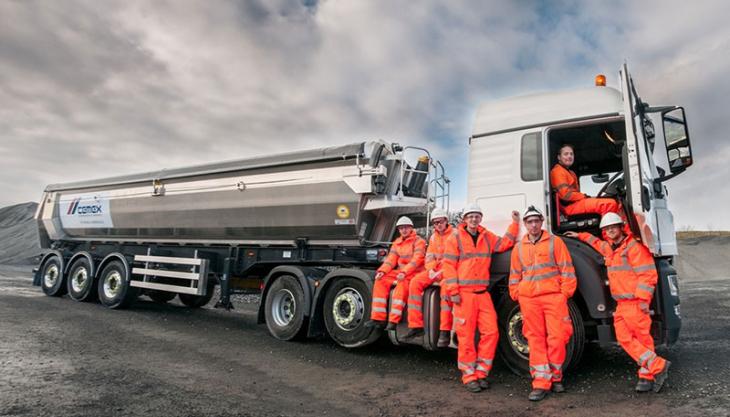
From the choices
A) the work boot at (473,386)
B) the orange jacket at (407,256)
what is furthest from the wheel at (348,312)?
the work boot at (473,386)

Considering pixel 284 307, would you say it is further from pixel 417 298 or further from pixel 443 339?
pixel 443 339

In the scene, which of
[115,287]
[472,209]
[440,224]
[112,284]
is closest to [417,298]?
[440,224]

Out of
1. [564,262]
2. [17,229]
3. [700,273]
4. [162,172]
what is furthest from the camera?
[17,229]

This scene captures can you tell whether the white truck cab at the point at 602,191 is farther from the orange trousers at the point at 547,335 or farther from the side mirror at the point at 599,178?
the side mirror at the point at 599,178

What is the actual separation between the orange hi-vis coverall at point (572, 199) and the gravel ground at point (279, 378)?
70.5 inches

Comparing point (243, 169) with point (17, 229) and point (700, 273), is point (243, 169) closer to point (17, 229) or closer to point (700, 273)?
point (700, 273)

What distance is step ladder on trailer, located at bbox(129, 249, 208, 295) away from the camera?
8461 mm

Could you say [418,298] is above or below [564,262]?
below

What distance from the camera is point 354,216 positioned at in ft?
21.6

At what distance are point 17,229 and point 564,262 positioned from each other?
1659 inches

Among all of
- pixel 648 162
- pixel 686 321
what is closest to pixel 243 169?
pixel 648 162

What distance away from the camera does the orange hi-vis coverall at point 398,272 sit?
555 cm

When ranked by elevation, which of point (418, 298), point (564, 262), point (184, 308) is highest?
point (564, 262)

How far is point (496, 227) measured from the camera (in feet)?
17.0
